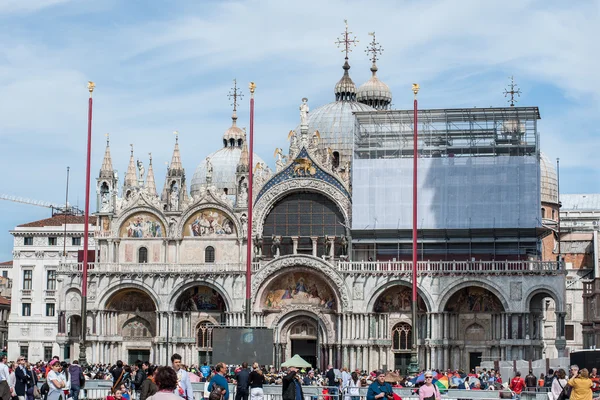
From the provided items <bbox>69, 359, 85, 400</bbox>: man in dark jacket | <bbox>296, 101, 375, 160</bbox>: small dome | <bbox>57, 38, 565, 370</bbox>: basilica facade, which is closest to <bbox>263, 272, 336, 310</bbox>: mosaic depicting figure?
<bbox>57, 38, 565, 370</bbox>: basilica facade

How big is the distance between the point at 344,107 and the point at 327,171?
1862 cm

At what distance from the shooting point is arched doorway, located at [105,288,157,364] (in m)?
74.9

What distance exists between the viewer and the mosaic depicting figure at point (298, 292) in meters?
72.1

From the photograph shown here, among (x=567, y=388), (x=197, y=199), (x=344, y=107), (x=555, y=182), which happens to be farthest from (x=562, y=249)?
(x=567, y=388)

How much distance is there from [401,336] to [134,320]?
16.7 meters

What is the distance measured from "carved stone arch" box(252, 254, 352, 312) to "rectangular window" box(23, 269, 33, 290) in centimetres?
2953

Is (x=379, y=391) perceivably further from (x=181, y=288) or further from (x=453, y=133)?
(x=181, y=288)

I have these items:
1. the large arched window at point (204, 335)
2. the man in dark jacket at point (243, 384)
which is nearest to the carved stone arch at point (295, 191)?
the large arched window at point (204, 335)

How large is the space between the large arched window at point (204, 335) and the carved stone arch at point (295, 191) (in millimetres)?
6205

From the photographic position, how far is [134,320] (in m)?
75.5

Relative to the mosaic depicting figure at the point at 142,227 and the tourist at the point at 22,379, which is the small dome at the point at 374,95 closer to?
the mosaic depicting figure at the point at 142,227

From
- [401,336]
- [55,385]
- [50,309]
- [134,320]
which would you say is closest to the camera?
[55,385]

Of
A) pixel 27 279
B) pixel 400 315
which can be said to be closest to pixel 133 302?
pixel 400 315

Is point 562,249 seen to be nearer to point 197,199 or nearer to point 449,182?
point 449,182
